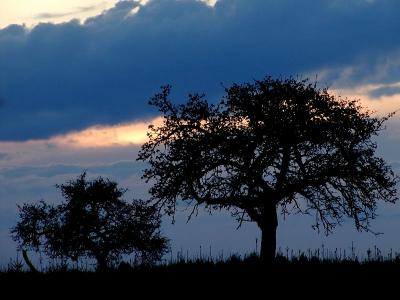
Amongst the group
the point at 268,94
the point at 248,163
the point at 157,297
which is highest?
the point at 268,94

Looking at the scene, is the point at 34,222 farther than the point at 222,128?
Yes

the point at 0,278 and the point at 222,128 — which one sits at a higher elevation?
the point at 222,128

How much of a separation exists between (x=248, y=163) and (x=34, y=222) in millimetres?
28878

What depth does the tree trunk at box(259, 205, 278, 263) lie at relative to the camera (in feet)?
110

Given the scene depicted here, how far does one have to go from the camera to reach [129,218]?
5541 centimetres

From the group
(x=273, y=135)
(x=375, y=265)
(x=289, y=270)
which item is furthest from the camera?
(x=273, y=135)

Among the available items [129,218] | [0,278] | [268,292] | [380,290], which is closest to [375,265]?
[380,290]

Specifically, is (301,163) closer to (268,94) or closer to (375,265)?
(268,94)

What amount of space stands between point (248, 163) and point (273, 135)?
1963mm

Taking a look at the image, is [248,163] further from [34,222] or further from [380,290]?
[34,222]

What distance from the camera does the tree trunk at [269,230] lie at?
33469mm

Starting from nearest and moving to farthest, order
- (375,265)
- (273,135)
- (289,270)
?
1. (289,270)
2. (375,265)
3. (273,135)

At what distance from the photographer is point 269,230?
3388 cm

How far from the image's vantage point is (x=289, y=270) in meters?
21.1
